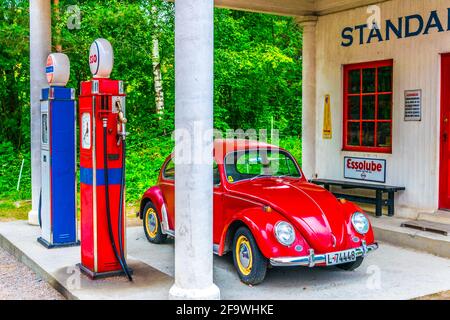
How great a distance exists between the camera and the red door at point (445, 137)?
8148mm

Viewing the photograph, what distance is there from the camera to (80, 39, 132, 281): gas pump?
5.84 meters

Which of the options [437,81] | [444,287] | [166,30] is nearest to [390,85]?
[437,81]

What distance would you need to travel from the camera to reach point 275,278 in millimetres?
6215

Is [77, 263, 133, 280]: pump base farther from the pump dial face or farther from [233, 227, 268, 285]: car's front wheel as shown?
the pump dial face

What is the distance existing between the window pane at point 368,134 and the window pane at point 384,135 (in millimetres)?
125

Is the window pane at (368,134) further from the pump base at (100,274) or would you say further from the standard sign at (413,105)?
the pump base at (100,274)

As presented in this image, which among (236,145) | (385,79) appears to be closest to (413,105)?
(385,79)

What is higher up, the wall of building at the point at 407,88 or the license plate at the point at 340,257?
the wall of building at the point at 407,88

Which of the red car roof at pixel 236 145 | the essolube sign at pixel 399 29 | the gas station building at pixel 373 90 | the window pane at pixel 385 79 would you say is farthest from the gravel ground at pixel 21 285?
the essolube sign at pixel 399 29

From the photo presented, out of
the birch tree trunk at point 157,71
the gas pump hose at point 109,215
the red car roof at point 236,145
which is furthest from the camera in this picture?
the birch tree trunk at point 157,71

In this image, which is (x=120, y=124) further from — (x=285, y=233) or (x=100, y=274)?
(x=285, y=233)

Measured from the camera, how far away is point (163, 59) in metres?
18.1
